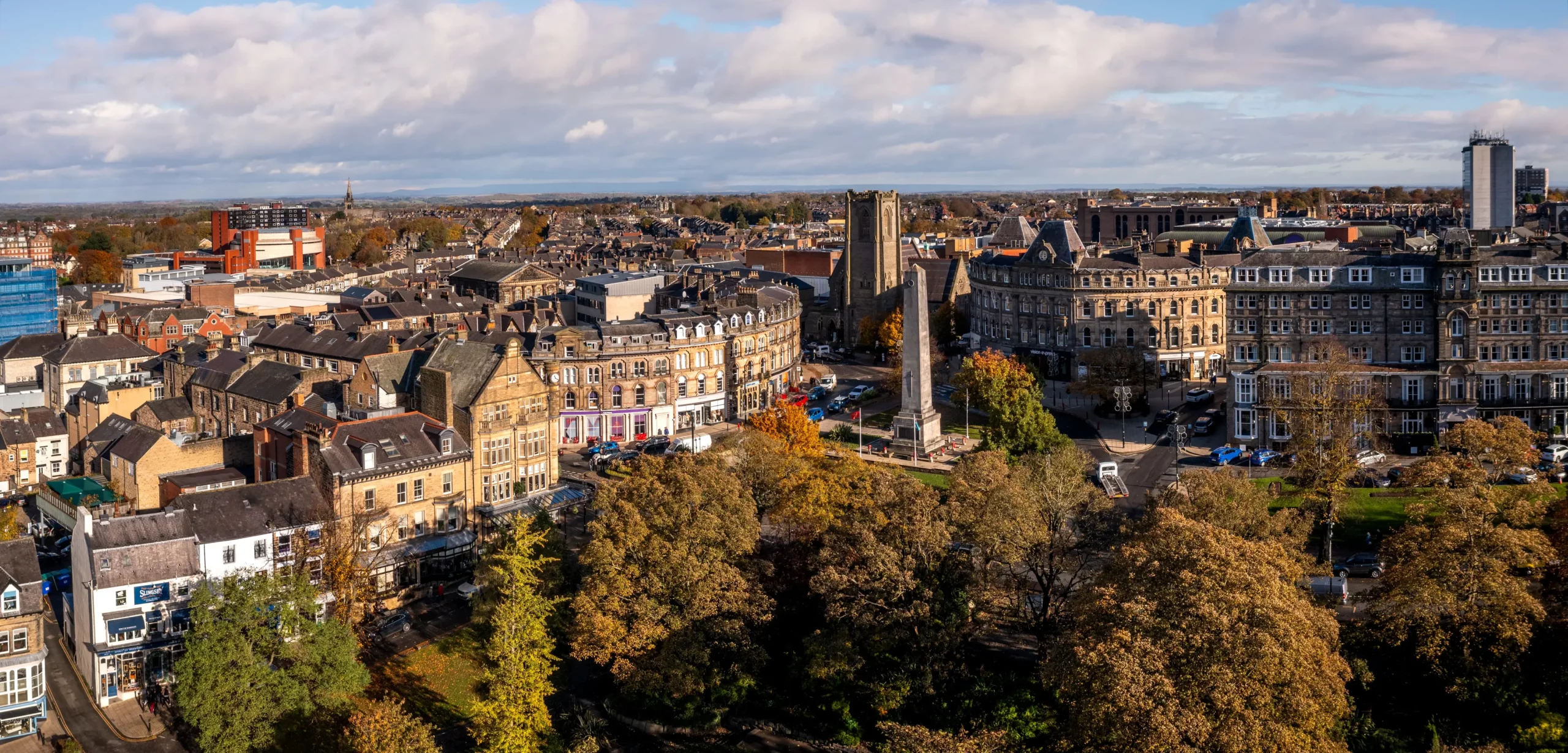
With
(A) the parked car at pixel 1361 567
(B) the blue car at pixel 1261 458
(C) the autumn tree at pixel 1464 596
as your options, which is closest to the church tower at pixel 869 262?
(B) the blue car at pixel 1261 458

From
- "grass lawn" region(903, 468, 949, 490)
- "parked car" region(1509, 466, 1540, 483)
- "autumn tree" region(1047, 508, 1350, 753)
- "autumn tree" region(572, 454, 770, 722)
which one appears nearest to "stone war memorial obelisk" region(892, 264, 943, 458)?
"grass lawn" region(903, 468, 949, 490)

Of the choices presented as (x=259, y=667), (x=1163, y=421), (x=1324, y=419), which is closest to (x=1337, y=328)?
(x=1163, y=421)

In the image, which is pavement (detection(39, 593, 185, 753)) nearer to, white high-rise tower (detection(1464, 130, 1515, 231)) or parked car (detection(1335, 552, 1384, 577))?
parked car (detection(1335, 552, 1384, 577))

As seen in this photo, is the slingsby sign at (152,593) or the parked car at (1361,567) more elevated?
the slingsby sign at (152,593)

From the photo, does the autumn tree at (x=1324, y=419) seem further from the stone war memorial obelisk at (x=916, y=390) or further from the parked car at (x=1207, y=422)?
the stone war memorial obelisk at (x=916, y=390)

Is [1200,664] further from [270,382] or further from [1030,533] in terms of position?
[270,382]

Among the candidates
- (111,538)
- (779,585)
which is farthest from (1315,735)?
(111,538)
